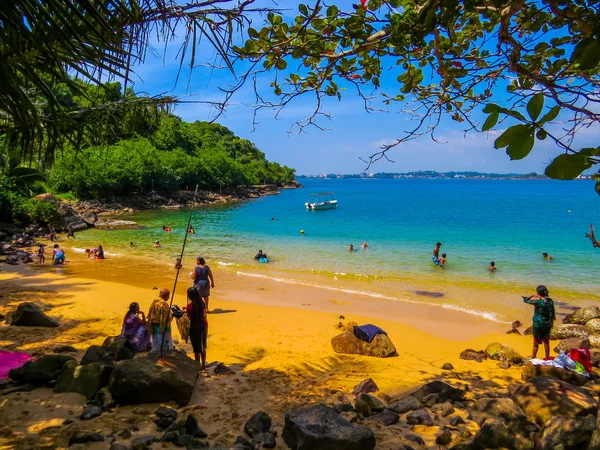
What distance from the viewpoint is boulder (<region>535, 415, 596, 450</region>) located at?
4250 mm

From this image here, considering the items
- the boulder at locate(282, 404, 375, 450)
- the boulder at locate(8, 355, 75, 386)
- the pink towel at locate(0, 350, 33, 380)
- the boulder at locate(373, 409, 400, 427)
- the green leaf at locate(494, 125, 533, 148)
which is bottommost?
the boulder at locate(373, 409, 400, 427)

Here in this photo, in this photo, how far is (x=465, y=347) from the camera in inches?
359

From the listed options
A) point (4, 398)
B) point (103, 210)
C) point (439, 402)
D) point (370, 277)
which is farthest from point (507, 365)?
point (103, 210)

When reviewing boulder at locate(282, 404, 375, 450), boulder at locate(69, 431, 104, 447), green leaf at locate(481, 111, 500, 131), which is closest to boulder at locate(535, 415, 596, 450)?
boulder at locate(282, 404, 375, 450)

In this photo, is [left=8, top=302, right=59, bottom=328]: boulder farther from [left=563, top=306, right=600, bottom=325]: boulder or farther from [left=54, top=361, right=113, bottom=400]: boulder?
[left=563, top=306, right=600, bottom=325]: boulder

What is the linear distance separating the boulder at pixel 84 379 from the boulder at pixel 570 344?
27.5ft

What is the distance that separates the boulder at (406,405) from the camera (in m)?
5.52

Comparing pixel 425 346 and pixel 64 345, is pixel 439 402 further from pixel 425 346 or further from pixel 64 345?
pixel 64 345

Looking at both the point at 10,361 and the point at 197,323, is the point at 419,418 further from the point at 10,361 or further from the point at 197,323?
the point at 10,361

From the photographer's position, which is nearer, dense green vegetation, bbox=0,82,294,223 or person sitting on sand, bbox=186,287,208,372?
dense green vegetation, bbox=0,82,294,223

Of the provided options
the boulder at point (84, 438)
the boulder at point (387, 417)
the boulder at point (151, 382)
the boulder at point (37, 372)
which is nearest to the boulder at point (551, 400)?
the boulder at point (387, 417)

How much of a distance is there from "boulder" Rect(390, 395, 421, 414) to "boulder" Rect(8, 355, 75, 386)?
451 centimetres

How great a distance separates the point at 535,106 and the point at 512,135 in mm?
125

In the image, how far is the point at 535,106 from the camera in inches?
60.8
